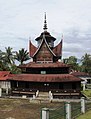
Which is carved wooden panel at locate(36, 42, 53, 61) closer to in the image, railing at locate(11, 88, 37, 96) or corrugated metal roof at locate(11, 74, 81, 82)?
corrugated metal roof at locate(11, 74, 81, 82)

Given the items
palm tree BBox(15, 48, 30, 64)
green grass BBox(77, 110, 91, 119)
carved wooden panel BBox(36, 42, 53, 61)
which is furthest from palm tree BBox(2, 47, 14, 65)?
green grass BBox(77, 110, 91, 119)

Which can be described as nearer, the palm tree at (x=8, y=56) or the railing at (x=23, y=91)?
the railing at (x=23, y=91)

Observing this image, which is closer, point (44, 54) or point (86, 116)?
point (86, 116)

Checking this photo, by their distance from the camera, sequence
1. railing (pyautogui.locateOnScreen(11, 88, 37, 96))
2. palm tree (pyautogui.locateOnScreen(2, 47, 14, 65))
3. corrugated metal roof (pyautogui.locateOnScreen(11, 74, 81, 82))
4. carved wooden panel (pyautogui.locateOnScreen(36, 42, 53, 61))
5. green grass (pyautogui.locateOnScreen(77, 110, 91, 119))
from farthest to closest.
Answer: palm tree (pyautogui.locateOnScreen(2, 47, 14, 65)) → carved wooden panel (pyautogui.locateOnScreen(36, 42, 53, 61)) → railing (pyautogui.locateOnScreen(11, 88, 37, 96)) → corrugated metal roof (pyautogui.locateOnScreen(11, 74, 81, 82)) → green grass (pyautogui.locateOnScreen(77, 110, 91, 119))

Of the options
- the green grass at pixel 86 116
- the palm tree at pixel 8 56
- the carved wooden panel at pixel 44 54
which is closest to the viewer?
the green grass at pixel 86 116

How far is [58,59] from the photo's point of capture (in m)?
40.4

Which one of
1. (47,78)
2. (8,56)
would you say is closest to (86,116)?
(47,78)

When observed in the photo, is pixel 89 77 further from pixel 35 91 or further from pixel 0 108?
pixel 0 108

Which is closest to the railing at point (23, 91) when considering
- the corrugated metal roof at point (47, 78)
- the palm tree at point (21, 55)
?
the corrugated metal roof at point (47, 78)

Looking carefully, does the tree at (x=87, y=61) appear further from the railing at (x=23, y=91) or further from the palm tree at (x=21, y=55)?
the railing at (x=23, y=91)

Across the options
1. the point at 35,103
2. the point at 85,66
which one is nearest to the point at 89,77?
the point at 85,66

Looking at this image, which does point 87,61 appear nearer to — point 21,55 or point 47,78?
point 21,55

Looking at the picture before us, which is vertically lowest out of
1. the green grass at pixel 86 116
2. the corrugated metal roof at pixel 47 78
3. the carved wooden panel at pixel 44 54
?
the green grass at pixel 86 116

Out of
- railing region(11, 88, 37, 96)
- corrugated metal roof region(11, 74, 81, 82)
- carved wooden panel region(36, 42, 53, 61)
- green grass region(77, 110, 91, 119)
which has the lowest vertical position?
green grass region(77, 110, 91, 119)
